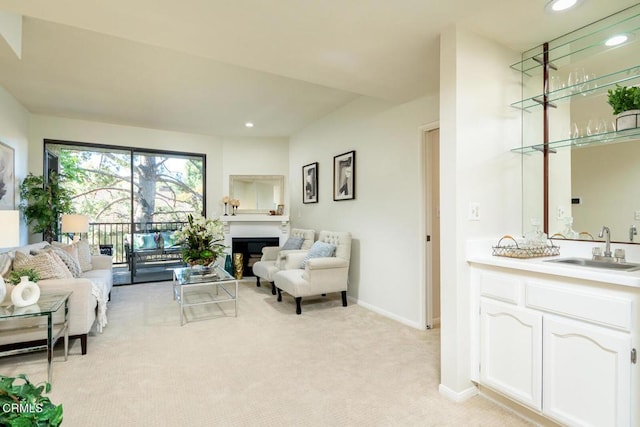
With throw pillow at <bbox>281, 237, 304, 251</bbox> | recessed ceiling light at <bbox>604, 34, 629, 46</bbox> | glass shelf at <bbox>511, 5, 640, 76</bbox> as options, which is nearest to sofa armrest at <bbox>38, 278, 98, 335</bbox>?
throw pillow at <bbox>281, 237, 304, 251</bbox>

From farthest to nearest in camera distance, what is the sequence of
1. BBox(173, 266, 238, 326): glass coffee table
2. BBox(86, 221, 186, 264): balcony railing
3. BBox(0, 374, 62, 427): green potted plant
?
BBox(86, 221, 186, 264): balcony railing → BBox(173, 266, 238, 326): glass coffee table → BBox(0, 374, 62, 427): green potted plant

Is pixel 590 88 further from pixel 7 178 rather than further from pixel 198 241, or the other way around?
pixel 7 178

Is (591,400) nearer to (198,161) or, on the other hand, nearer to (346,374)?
(346,374)

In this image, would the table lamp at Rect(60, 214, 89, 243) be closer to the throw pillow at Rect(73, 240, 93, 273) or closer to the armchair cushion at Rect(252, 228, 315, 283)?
the throw pillow at Rect(73, 240, 93, 273)

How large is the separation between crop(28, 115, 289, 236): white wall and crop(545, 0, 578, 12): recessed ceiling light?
4.89 meters

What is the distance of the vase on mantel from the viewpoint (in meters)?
2.20

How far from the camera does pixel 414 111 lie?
10.9 ft

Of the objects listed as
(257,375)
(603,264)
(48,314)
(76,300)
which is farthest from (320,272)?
(603,264)

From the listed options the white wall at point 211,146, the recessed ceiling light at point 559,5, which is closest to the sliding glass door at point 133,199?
the white wall at point 211,146

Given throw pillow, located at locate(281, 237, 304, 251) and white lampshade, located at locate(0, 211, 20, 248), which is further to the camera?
throw pillow, located at locate(281, 237, 304, 251)

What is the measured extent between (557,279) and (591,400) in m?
0.55

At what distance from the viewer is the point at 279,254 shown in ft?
15.5

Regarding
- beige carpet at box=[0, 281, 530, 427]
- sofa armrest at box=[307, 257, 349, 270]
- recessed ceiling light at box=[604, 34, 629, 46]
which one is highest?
recessed ceiling light at box=[604, 34, 629, 46]

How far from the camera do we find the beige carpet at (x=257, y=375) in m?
1.85
